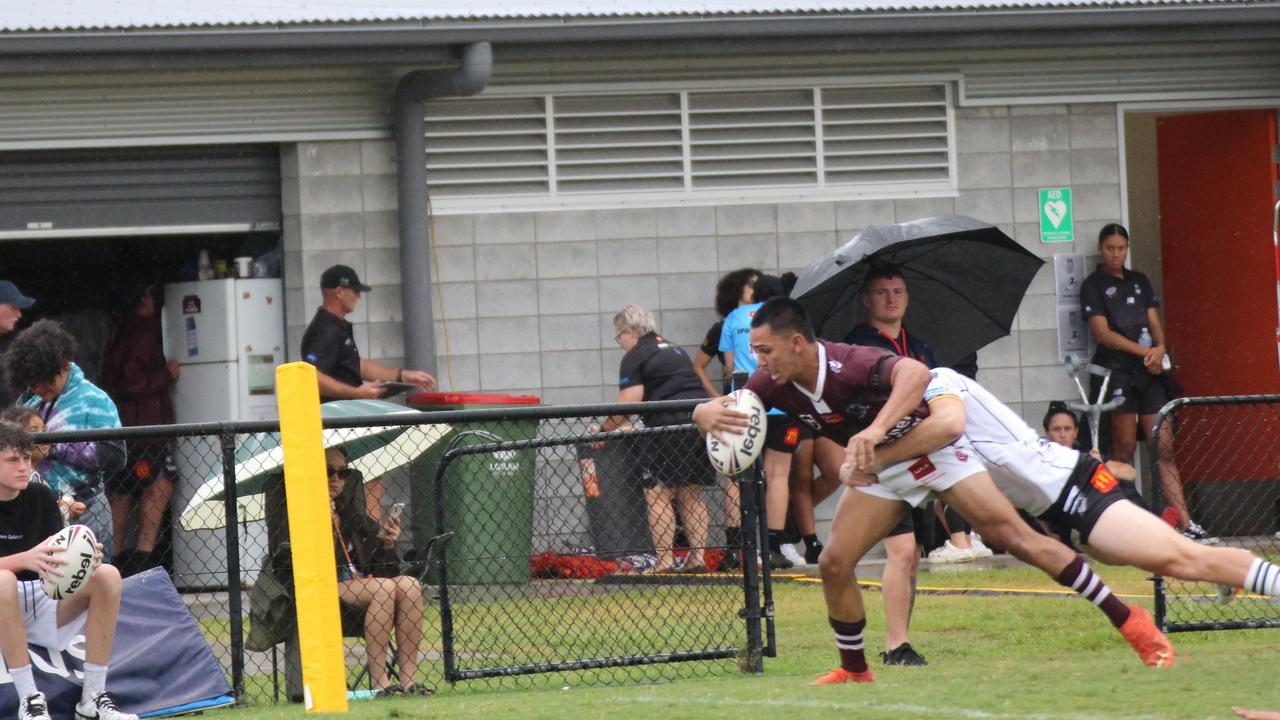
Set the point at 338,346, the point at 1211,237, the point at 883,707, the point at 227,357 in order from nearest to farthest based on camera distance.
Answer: the point at 883,707 < the point at 338,346 < the point at 227,357 < the point at 1211,237

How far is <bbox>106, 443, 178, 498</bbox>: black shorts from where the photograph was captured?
1250 cm

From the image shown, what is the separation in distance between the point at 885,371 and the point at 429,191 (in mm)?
6444

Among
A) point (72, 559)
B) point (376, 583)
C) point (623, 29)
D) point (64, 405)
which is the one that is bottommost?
point (376, 583)

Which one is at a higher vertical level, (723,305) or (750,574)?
(723,305)

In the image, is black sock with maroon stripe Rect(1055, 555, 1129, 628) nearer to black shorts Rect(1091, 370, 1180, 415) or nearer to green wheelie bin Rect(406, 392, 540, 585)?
green wheelie bin Rect(406, 392, 540, 585)

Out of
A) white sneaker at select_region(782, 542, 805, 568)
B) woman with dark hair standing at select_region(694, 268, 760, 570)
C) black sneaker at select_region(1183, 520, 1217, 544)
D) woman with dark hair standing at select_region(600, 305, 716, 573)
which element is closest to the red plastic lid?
woman with dark hair standing at select_region(600, 305, 716, 573)

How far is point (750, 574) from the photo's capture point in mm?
8531

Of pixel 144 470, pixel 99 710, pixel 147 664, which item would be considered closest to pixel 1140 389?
pixel 144 470

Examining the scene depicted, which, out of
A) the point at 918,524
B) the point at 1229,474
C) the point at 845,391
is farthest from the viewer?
the point at 1229,474

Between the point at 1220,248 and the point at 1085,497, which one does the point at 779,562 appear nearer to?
the point at 1085,497

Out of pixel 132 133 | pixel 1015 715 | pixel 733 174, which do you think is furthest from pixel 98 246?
pixel 1015 715

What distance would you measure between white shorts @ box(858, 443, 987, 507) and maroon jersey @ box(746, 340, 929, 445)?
0.61 ft

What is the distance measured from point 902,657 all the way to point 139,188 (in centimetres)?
684

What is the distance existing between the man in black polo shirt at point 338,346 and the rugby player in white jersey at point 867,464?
4890 millimetres
